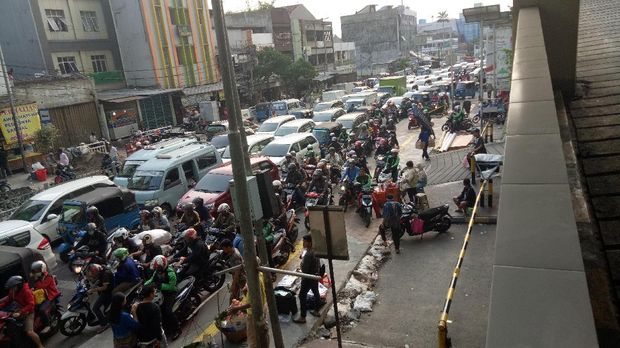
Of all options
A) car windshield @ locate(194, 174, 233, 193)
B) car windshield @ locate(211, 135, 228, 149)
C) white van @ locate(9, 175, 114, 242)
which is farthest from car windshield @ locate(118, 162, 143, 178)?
car windshield @ locate(211, 135, 228, 149)

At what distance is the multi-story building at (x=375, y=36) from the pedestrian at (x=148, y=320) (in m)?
72.5

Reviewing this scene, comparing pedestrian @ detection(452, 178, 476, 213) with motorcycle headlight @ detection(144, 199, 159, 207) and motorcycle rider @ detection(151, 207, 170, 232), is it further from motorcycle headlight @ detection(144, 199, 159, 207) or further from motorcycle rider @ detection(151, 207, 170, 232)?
motorcycle headlight @ detection(144, 199, 159, 207)

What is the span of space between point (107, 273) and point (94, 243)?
2.86 meters

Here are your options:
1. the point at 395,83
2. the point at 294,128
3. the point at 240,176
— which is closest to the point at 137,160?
the point at 294,128

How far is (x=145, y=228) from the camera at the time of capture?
1176 cm

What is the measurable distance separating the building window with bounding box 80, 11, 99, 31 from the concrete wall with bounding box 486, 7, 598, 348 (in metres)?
37.2

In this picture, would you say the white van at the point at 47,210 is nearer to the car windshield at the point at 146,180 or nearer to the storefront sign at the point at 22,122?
the car windshield at the point at 146,180

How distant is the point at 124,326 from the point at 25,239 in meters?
5.78

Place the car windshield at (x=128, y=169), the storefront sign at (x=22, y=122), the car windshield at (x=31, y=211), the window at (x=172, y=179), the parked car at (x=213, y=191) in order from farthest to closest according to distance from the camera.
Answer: the storefront sign at (x=22, y=122) → the car windshield at (x=128, y=169) → the window at (x=172, y=179) → the parked car at (x=213, y=191) → the car windshield at (x=31, y=211)

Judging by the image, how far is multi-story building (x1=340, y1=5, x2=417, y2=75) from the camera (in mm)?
78375

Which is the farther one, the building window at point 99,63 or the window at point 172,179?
the building window at point 99,63

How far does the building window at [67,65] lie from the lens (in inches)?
1249

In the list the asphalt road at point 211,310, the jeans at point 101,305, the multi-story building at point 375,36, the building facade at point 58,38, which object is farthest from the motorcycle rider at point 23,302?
the multi-story building at point 375,36

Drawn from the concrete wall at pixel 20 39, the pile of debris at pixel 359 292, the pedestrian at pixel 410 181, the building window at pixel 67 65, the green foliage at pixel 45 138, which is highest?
the concrete wall at pixel 20 39
